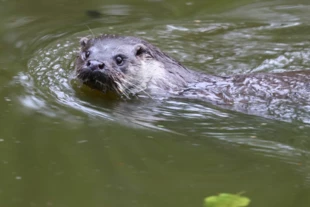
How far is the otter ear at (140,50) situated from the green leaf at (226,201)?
243cm

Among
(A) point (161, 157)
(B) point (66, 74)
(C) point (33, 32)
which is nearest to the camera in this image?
(A) point (161, 157)

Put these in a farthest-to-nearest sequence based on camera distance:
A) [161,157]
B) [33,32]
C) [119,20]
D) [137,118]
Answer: [119,20], [33,32], [137,118], [161,157]

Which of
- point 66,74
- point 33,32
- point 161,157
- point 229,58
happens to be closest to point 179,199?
point 161,157

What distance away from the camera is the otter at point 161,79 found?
16.8ft

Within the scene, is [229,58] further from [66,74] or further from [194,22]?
[66,74]

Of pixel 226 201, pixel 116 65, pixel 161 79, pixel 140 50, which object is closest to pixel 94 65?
pixel 116 65

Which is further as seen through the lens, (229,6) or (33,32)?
(229,6)

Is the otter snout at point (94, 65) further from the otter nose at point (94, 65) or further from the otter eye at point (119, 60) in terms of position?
the otter eye at point (119, 60)

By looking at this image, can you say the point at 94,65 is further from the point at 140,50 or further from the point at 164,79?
the point at 164,79

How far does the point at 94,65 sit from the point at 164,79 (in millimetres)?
828

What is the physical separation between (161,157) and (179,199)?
62 centimetres

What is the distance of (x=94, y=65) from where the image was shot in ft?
16.5

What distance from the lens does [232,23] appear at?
778 centimetres

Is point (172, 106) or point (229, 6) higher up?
point (229, 6)
